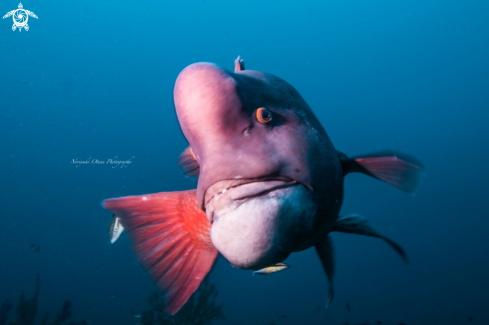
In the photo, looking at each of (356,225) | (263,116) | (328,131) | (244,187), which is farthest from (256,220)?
(328,131)

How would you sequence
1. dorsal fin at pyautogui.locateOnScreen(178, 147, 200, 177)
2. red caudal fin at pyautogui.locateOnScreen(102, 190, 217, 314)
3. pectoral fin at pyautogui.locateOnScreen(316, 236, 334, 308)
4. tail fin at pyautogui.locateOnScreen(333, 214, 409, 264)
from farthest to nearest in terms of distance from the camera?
pectoral fin at pyautogui.locateOnScreen(316, 236, 334, 308) → tail fin at pyautogui.locateOnScreen(333, 214, 409, 264) → dorsal fin at pyautogui.locateOnScreen(178, 147, 200, 177) → red caudal fin at pyautogui.locateOnScreen(102, 190, 217, 314)

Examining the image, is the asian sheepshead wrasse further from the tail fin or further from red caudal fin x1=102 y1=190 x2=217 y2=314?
red caudal fin x1=102 y1=190 x2=217 y2=314

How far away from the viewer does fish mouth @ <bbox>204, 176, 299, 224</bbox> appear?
1148 millimetres

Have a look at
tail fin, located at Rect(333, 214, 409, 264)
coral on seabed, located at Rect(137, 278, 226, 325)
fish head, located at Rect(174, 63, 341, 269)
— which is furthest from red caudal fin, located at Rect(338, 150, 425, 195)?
coral on seabed, located at Rect(137, 278, 226, 325)

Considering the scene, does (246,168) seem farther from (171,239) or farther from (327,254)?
(327,254)

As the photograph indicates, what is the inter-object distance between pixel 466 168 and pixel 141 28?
85.9 metres

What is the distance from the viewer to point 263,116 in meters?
1.32

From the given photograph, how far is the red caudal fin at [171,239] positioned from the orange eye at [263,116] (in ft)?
3.20

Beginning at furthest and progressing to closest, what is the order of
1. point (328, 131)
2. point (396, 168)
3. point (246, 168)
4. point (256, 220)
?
point (328, 131) → point (396, 168) → point (246, 168) → point (256, 220)

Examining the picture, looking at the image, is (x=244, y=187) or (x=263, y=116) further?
(x=263, y=116)

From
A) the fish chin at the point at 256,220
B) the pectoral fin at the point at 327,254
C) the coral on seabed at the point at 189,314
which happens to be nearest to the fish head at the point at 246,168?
the fish chin at the point at 256,220

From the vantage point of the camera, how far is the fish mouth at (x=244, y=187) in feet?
3.77

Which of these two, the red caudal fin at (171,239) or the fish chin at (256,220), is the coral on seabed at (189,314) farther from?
the fish chin at (256,220)

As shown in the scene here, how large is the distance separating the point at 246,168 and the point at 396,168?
4.00 ft
